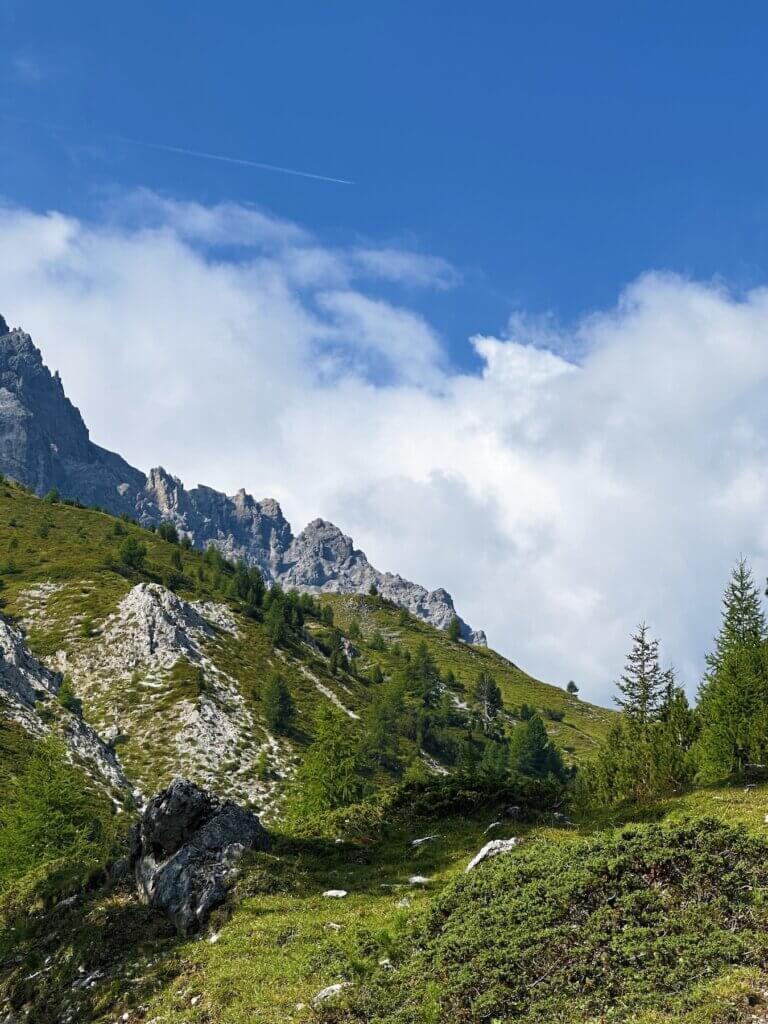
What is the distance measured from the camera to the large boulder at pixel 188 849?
2301cm

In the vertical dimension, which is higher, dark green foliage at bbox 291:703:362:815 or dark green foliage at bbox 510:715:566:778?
dark green foliage at bbox 291:703:362:815

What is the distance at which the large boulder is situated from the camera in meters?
23.0

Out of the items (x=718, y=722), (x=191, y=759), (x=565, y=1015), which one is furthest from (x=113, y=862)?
(x=191, y=759)

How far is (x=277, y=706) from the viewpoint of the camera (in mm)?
107000

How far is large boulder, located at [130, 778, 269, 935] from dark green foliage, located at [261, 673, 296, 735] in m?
79.6

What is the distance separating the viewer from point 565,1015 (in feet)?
40.4

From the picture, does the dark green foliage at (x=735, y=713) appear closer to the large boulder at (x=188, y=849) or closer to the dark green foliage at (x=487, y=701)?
the large boulder at (x=188, y=849)

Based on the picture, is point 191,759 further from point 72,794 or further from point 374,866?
point 374,866

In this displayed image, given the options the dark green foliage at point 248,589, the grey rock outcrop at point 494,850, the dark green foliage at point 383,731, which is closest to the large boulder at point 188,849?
the grey rock outcrop at point 494,850

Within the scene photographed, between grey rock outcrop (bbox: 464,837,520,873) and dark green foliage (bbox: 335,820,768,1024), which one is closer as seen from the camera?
dark green foliage (bbox: 335,820,768,1024)

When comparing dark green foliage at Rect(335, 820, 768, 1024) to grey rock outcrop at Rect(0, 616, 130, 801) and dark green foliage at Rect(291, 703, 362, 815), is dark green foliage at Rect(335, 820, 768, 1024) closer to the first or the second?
dark green foliage at Rect(291, 703, 362, 815)

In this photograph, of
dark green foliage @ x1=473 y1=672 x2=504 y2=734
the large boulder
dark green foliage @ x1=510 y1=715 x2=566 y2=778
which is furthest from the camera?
dark green foliage @ x1=473 y1=672 x2=504 y2=734

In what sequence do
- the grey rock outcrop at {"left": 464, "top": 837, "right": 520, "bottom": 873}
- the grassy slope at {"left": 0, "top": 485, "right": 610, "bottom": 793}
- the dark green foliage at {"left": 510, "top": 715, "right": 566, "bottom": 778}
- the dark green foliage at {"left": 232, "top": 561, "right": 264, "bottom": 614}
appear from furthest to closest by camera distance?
the dark green foliage at {"left": 232, "top": 561, "right": 264, "bottom": 614} → the dark green foliage at {"left": 510, "top": 715, "right": 566, "bottom": 778} → the grassy slope at {"left": 0, "top": 485, "right": 610, "bottom": 793} → the grey rock outcrop at {"left": 464, "top": 837, "right": 520, "bottom": 873}

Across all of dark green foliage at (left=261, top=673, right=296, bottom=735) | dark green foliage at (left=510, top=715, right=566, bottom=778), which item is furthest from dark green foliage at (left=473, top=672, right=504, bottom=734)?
dark green foliage at (left=261, top=673, right=296, bottom=735)
